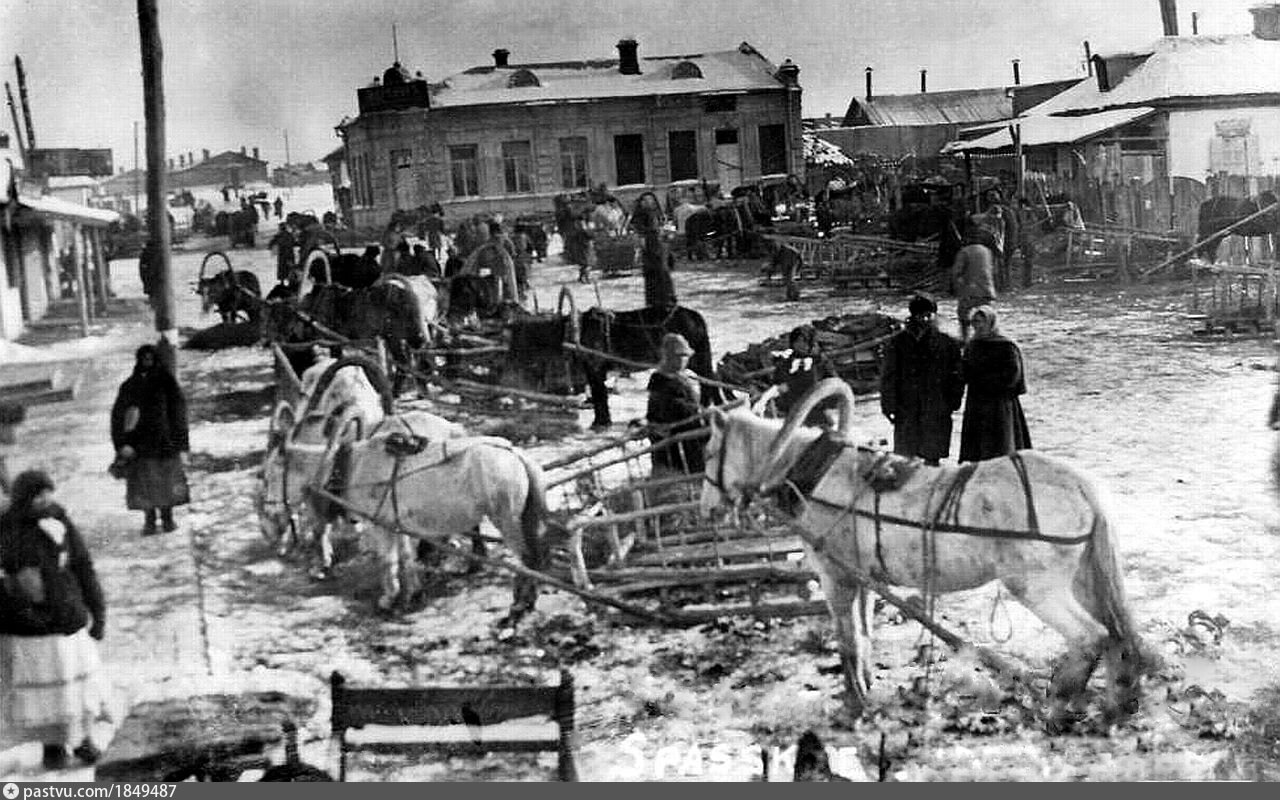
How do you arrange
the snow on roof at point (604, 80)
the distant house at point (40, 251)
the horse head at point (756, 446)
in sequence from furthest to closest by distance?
the snow on roof at point (604, 80), the distant house at point (40, 251), the horse head at point (756, 446)

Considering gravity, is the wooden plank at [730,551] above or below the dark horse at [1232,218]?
below

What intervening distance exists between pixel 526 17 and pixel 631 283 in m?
0.96

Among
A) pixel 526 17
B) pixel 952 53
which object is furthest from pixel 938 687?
pixel 526 17

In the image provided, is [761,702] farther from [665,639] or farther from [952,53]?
[952,53]

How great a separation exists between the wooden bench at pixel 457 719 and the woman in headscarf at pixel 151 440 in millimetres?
805

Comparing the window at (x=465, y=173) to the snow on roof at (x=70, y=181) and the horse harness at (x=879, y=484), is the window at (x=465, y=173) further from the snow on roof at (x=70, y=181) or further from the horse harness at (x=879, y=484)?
the horse harness at (x=879, y=484)

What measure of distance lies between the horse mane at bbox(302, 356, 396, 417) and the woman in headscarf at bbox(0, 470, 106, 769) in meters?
0.83

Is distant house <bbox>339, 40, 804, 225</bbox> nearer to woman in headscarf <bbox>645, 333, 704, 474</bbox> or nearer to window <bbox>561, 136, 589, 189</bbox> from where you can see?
window <bbox>561, 136, 589, 189</bbox>

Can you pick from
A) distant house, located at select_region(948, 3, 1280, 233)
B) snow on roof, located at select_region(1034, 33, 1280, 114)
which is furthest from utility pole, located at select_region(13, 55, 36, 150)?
snow on roof, located at select_region(1034, 33, 1280, 114)

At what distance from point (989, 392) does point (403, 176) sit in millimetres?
2025

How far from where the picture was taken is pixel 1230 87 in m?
4.23

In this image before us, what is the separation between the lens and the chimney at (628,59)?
13.8ft

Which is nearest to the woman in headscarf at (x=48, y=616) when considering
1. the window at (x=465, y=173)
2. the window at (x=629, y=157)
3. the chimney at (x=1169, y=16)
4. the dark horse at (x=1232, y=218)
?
the window at (x=465, y=173)

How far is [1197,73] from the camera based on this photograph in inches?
167
